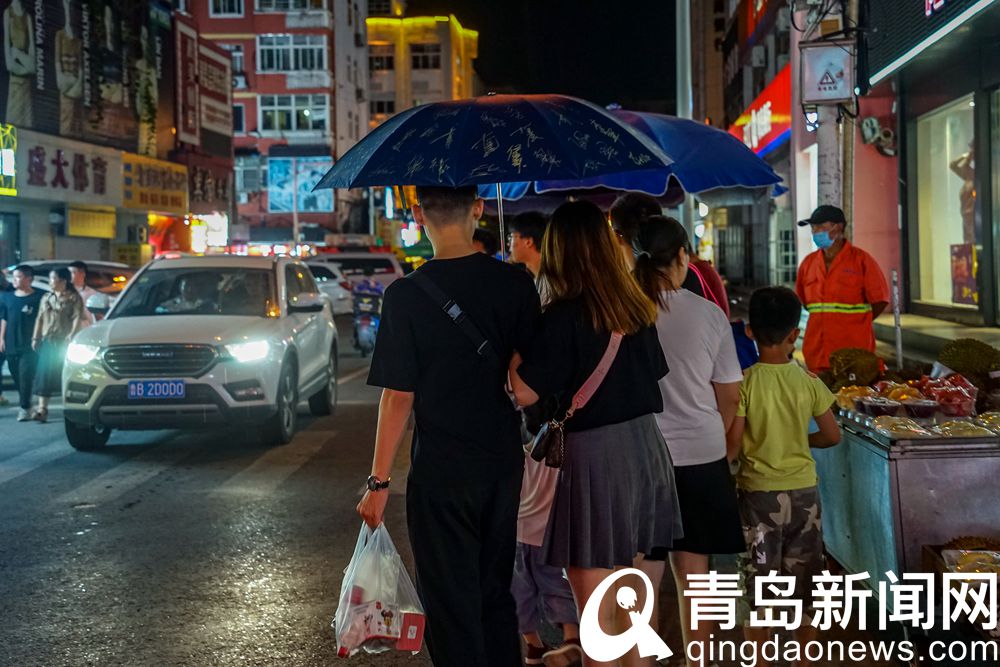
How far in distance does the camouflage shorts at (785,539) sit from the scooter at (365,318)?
15.1 m

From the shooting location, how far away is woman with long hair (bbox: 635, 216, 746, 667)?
429 cm

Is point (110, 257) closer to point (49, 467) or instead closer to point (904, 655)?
point (49, 467)

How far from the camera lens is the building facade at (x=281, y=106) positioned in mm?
62750

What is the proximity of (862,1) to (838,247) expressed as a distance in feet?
13.8

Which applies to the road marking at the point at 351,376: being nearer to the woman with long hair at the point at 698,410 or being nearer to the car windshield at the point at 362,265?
the woman with long hair at the point at 698,410

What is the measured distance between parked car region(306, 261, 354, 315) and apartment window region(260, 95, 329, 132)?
33216 millimetres

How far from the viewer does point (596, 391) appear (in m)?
3.77

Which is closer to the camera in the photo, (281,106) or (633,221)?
(633,221)

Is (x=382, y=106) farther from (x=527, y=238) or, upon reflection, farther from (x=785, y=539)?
(x=785, y=539)

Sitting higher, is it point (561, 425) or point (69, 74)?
point (69, 74)

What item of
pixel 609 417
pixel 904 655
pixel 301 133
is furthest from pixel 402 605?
pixel 301 133

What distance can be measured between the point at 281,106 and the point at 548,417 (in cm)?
6362

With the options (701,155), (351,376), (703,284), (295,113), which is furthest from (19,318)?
(295,113)

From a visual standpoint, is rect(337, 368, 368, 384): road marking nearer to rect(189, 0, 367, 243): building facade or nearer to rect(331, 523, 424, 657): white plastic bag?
rect(331, 523, 424, 657): white plastic bag
